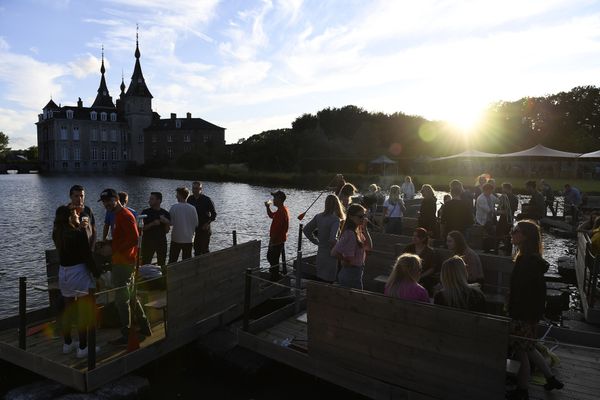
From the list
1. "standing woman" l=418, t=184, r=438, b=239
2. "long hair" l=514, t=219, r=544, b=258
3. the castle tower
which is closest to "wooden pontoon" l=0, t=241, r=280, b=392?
"standing woman" l=418, t=184, r=438, b=239

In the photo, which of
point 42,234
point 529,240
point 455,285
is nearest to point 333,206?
point 455,285

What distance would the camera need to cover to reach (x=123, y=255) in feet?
23.0

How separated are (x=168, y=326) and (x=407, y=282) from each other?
3.76m

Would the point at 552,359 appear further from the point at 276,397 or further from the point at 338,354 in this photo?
the point at 276,397

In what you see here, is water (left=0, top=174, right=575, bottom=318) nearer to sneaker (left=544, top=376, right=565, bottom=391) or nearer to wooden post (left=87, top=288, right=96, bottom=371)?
wooden post (left=87, top=288, right=96, bottom=371)

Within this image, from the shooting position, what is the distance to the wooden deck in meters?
5.60

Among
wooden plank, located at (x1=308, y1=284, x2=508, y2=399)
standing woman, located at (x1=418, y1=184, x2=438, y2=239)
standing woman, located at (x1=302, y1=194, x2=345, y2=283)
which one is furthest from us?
standing woman, located at (x1=418, y1=184, x2=438, y2=239)

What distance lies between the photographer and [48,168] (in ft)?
373

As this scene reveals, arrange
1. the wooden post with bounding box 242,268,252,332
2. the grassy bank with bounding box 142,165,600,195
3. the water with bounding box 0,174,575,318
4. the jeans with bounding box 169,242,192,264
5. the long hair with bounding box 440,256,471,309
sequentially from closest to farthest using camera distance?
the long hair with bounding box 440,256,471,309
the wooden post with bounding box 242,268,252,332
the jeans with bounding box 169,242,192,264
the water with bounding box 0,174,575,318
the grassy bank with bounding box 142,165,600,195

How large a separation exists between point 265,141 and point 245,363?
230 feet

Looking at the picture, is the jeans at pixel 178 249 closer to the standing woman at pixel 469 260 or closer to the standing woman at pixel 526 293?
the standing woman at pixel 469 260

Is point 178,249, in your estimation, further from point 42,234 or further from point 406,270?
point 42,234

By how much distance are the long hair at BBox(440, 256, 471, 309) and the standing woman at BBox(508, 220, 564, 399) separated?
0.57 m

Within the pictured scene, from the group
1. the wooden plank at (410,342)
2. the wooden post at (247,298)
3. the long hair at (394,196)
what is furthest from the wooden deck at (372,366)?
the long hair at (394,196)
